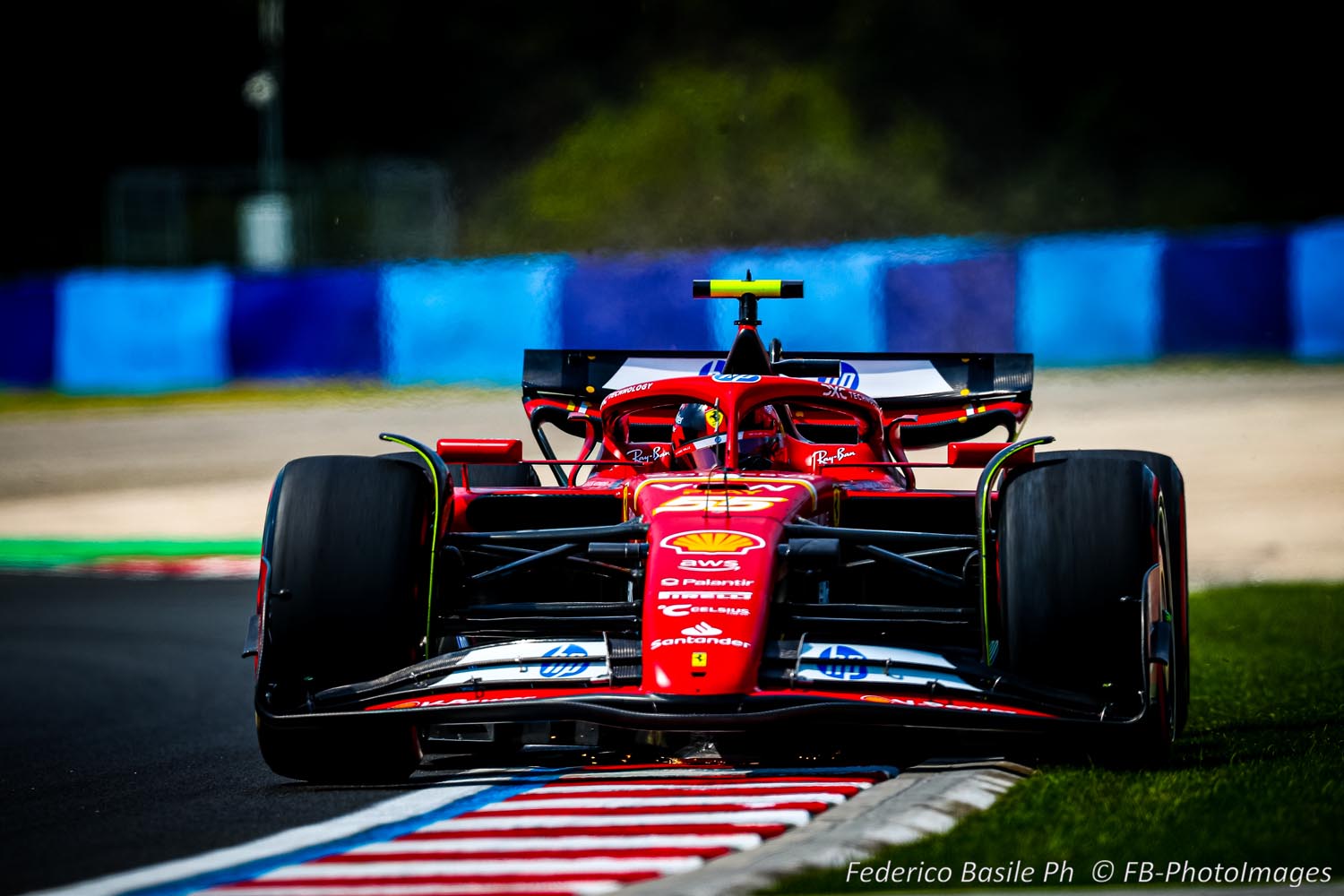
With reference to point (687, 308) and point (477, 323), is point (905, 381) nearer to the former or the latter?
point (687, 308)

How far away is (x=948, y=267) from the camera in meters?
23.0

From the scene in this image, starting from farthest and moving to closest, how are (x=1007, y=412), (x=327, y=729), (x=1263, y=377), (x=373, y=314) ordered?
(x=373, y=314), (x=1263, y=377), (x=1007, y=412), (x=327, y=729)

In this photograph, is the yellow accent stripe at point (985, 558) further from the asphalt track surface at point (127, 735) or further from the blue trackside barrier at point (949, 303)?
the blue trackside barrier at point (949, 303)

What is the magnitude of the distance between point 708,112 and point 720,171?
2288 mm

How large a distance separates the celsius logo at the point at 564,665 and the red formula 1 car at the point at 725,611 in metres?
0.01

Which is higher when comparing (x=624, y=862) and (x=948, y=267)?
(x=948, y=267)

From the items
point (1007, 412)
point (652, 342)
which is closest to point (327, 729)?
point (1007, 412)

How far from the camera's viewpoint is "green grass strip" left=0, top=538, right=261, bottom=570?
51.4 feet

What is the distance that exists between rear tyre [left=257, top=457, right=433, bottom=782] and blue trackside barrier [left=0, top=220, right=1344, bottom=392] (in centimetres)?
1209

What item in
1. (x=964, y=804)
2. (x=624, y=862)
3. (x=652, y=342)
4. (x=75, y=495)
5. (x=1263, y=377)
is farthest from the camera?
(x=1263, y=377)

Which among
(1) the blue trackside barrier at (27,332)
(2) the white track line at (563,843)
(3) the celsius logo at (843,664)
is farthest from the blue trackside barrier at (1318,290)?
(2) the white track line at (563,843)

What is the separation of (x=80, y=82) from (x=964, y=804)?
45271mm

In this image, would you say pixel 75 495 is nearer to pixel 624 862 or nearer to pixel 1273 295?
pixel 1273 295

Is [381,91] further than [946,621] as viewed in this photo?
Yes
